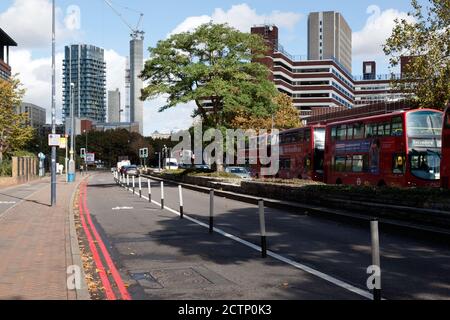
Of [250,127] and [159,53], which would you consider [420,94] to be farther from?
[250,127]

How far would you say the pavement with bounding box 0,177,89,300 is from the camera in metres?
7.22

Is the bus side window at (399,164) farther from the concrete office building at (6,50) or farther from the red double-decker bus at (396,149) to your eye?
the concrete office building at (6,50)

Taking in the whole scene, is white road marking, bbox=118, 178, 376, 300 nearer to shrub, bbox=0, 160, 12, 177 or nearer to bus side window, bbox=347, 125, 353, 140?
bus side window, bbox=347, 125, 353, 140

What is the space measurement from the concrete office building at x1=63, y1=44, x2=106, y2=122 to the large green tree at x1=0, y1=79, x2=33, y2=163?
36496 mm

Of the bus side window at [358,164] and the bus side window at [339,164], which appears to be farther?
the bus side window at [339,164]

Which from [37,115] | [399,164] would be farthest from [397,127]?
[37,115]

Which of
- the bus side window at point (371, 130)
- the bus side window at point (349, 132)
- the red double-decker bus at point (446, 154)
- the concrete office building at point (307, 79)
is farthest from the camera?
the concrete office building at point (307, 79)

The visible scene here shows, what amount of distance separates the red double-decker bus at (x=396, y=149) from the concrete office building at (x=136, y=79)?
48.2m

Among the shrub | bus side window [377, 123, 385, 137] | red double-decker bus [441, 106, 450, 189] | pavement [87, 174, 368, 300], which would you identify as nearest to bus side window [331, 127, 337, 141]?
bus side window [377, 123, 385, 137]

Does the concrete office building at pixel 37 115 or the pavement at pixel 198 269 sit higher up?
the concrete office building at pixel 37 115

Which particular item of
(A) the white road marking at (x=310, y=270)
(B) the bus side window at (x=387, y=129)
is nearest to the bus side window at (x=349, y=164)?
(B) the bus side window at (x=387, y=129)

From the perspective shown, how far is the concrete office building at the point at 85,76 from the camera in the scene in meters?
102

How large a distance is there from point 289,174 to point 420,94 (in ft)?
43.6
